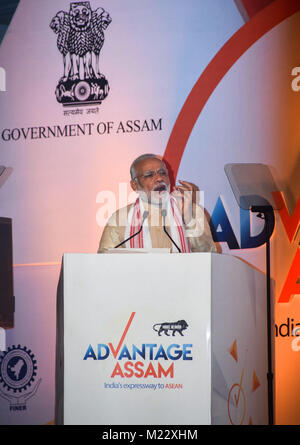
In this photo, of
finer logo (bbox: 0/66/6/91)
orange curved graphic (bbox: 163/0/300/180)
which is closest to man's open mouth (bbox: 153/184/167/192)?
orange curved graphic (bbox: 163/0/300/180)

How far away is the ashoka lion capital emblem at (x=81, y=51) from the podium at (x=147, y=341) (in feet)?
7.62

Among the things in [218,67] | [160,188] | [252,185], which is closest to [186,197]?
[160,188]

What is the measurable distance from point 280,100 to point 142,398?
2.40 meters

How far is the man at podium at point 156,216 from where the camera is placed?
3.75m

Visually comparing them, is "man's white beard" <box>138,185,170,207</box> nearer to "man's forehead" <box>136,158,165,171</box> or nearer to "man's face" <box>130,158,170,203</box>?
"man's face" <box>130,158,170,203</box>

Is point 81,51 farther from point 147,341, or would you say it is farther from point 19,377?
point 147,341

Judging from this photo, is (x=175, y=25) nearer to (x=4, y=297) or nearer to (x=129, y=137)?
(x=129, y=137)

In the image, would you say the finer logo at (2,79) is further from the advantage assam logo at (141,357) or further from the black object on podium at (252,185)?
the advantage assam logo at (141,357)

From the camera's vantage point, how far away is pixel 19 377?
159 inches

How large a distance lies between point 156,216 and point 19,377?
1475 mm

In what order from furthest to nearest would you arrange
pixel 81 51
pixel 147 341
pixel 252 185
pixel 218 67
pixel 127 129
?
pixel 81 51, pixel 127 129, pixel 218 67, pixel 252 185, pixel 147 341

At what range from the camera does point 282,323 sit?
12.0 feet

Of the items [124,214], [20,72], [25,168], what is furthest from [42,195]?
[20,72]

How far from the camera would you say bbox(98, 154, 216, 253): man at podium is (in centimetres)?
375
